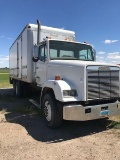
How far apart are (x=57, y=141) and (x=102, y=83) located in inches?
80.3

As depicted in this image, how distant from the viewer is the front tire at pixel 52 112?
6.52m

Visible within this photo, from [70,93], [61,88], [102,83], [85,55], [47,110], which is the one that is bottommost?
[47,110]

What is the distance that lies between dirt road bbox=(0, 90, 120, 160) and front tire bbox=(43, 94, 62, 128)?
22cm

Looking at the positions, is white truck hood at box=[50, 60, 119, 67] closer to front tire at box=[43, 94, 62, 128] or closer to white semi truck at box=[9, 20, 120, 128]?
white semi truck at box=[9, 20, 120, 128]

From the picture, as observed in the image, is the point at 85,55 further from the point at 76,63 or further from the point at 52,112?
the point at 52,112

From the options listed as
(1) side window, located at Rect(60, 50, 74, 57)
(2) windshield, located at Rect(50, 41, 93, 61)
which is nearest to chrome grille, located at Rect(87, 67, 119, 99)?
(2) windshield, located at Rect(50, 41, 93, 61)

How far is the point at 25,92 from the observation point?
1315 centimetres

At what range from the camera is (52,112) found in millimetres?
6570

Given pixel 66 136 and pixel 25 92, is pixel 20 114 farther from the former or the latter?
pixel 25 92

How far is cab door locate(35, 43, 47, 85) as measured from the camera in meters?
7.98

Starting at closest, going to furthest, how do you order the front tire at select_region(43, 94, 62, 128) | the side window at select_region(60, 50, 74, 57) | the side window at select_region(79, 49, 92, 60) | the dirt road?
the dirt road < the front tire at select_region(43, 94, 62, 128) < the side window at select_region(60, 50, 74, 57) < the side window at select_region(79, 49, 92, 60)

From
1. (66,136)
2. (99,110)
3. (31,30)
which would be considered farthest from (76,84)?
(31,30)

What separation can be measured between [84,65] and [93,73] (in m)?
0.35

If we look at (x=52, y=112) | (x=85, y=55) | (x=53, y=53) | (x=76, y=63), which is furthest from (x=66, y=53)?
(x=52, y=112)
